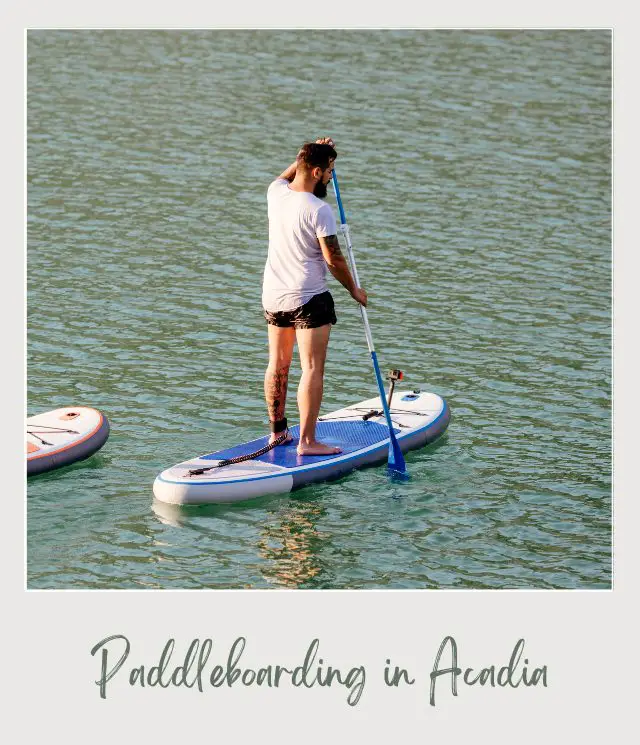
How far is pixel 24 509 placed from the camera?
34.5 feet

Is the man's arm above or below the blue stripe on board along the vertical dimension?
above

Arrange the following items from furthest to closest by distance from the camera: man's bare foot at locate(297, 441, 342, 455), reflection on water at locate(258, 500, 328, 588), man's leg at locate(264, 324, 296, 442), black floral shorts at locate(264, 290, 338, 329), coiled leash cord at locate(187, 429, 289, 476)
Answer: man's bare foot at locate(297, 441, 342, 455)
man's leg at locate(264, 324, 296, 442)
black floral shorts at locate(264, 290, 338, 329)
coiled leash cord at locate(187, 429, 289, 476)
reflection on water at locate(258, 500, 328, 588)

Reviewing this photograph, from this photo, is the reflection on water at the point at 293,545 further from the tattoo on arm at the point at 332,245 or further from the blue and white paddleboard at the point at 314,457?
the tattoo on arm at the point at 332,245

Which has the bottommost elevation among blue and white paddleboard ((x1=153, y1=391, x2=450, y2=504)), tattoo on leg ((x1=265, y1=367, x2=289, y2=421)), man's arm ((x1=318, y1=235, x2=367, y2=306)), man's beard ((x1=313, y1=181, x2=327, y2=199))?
blue and white paddleboard ((x1=153, y1=391, x2=450, y2=504))

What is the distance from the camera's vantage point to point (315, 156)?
1110cm

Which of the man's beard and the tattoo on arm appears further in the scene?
the man's beard

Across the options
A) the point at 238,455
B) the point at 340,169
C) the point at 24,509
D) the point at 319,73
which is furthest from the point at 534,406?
the point at 319,73

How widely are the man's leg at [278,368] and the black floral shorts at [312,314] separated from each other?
12 cm

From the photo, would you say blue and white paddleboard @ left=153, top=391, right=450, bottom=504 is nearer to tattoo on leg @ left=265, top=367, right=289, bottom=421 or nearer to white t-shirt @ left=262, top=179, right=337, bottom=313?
tattoo on leg @ left=265, top=367, right=289, bottom=421

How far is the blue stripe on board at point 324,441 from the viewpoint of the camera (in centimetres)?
1169

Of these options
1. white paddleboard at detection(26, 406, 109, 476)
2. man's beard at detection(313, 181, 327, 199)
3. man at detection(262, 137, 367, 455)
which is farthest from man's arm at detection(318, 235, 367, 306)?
white paddleboard at detection(26, 406, 109, 476)

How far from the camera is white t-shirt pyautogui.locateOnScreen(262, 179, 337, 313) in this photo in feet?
36.7

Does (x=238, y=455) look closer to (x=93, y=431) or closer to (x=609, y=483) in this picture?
(x=93, y=431)

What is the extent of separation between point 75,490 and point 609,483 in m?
4.15
